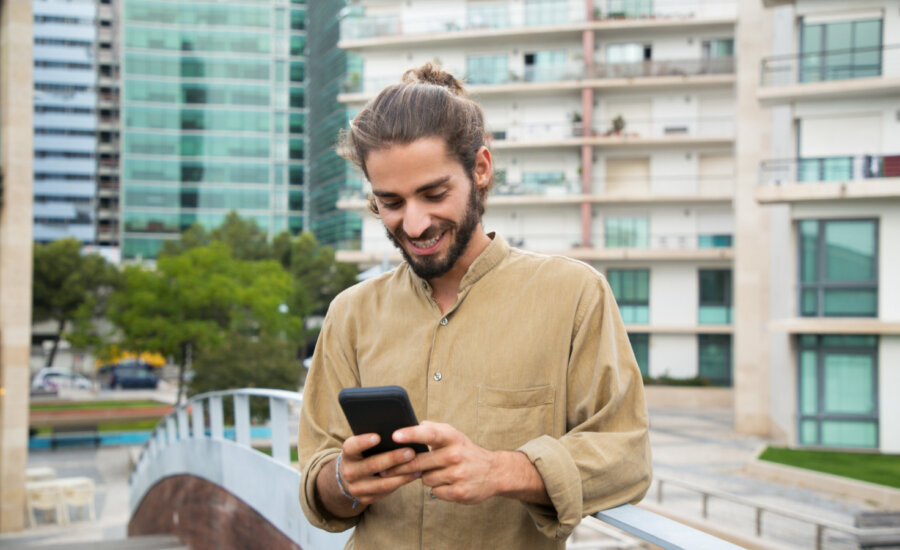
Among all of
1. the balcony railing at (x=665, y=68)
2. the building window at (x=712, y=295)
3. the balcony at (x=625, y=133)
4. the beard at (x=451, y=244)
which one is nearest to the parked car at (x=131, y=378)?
the balcony at (x=625, y=133)

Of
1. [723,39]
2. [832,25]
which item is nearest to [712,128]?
[723,39]

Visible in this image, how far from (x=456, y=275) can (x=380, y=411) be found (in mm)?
555

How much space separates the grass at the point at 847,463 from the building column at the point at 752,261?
4.13 meters

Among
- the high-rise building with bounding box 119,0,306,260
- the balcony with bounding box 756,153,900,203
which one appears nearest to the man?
the balcony with bounding box 756,153,900,203

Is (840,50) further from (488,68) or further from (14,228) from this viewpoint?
(14,228)

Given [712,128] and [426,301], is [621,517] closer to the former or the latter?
[426,301]


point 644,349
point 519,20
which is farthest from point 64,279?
point 644,349

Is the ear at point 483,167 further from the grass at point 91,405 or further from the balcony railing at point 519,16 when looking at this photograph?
the grass at point 91,405

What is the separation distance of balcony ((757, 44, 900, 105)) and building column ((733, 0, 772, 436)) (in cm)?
240

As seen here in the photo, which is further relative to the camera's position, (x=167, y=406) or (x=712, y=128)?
(x=167, y=406)

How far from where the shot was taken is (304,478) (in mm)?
2230

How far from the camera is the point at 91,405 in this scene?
39.7 meters

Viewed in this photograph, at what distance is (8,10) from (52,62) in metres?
72.6

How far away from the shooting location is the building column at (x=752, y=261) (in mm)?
22500
